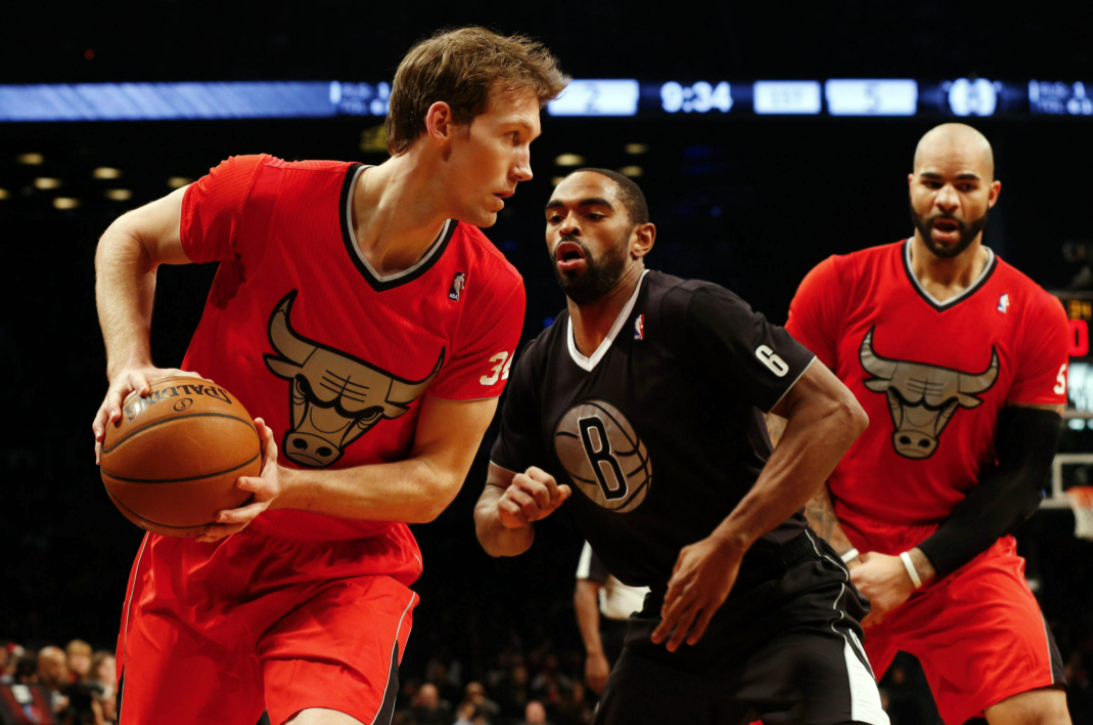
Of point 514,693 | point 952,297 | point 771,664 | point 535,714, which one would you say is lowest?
point 514,693

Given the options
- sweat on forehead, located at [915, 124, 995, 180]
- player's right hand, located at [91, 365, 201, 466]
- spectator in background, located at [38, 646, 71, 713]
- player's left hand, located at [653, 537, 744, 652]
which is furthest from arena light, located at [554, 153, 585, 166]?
player's right hand, located at [91, 365, 201, 466]

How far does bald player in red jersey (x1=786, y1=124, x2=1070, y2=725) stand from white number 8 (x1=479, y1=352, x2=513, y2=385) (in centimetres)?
150

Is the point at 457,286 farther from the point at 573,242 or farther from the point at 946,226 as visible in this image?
the point at 946,226

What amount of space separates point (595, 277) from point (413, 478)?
2.61 ft

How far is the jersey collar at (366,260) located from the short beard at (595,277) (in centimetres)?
40

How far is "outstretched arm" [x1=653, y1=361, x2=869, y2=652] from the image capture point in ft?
8.46

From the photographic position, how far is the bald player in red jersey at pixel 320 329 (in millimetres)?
2684

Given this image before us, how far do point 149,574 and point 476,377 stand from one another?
3.46 ft

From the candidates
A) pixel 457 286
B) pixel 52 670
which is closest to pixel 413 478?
pixel 457 286

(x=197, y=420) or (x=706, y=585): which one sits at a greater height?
(x=197, y=420)

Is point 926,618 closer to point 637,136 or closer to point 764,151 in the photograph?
point 637,136

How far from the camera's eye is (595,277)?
3.02 meters

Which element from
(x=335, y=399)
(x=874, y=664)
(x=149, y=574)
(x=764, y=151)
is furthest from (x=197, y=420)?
(x=764, y=151)

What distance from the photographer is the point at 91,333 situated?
15.3m
